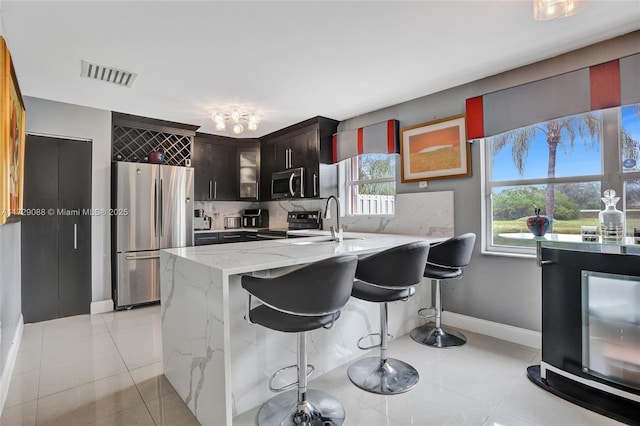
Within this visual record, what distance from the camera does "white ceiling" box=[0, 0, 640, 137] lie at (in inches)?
77.6

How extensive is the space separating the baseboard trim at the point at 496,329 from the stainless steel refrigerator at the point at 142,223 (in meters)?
3.40

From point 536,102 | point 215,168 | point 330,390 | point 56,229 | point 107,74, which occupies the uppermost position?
point 107,74

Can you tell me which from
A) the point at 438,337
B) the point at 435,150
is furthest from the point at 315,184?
the point at 438,337

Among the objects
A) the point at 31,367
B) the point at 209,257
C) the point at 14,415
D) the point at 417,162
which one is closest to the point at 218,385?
the point at 209,257

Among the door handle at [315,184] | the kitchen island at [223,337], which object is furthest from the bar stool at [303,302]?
the door handle at [315,184]

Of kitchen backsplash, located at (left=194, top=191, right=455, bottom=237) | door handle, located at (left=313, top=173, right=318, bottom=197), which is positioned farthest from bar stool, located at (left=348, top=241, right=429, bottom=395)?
door handle, located at (left=313, top=173, right=318, bottom=197)

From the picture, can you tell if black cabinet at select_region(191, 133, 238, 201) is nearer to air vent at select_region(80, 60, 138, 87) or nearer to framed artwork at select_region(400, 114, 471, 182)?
air vent at select_region(80, 60, 138, 87)

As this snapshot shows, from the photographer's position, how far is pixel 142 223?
13.0 ft

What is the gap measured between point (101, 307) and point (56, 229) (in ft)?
3.38

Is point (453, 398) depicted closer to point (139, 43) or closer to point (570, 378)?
point (570, 378)

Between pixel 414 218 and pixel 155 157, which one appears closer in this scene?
pixel 414 218

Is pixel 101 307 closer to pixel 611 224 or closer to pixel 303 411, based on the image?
pixel 303 411

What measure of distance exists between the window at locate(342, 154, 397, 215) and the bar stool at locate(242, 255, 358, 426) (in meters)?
2.43

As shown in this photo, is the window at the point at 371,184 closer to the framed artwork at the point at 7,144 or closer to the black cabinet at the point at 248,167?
the black cabinet at the point at 248,167
